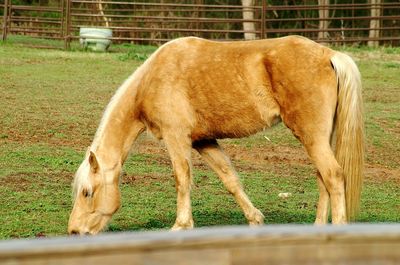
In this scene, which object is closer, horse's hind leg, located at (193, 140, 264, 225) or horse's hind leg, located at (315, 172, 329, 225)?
horse's hind leg, located at (315, 172, 329, 225)

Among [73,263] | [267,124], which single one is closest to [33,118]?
[267,124]

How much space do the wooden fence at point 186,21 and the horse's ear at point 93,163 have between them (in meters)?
15.0

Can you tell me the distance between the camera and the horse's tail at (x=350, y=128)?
22.7 feet

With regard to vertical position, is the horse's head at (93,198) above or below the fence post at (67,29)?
below

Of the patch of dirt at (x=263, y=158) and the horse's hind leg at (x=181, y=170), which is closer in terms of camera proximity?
the horse's hind leg at (x=181, y=170)

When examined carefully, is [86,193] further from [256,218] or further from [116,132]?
[256,218]

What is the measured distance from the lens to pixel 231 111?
7.31m

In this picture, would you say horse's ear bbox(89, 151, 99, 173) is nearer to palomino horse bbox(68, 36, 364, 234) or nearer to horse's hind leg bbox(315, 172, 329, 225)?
palomino horse bbox(68, 36, 364, 234)

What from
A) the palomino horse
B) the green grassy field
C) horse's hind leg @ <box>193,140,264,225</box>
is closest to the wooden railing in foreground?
the palomino horse

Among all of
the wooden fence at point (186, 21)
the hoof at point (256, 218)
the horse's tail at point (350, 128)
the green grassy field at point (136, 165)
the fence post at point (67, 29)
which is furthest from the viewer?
the wooden fence at point (186, 21)

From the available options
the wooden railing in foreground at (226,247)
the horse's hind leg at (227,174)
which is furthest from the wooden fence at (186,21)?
the wooden railing in foreground at (226,247)

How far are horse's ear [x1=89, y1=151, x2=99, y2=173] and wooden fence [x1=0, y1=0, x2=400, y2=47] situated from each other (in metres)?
15.0

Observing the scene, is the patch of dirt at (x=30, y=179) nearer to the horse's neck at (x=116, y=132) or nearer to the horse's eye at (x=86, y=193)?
the horse's neck at (x=116, y=132)

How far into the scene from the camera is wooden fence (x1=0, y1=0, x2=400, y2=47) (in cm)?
2383
